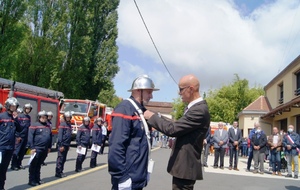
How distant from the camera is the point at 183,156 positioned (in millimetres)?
4094

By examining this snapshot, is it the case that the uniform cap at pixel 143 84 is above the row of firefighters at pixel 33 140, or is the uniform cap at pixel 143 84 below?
above

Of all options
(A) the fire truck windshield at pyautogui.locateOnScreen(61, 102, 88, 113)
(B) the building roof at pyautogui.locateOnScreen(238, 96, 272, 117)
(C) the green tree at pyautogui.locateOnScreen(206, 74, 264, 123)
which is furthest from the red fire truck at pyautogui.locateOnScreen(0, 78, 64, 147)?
(C) the green tree at pyautogui.locateOnScreen(206, 74, 264, 123)

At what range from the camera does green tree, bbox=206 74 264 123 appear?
50.1 m

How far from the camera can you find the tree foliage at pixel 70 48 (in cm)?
2844

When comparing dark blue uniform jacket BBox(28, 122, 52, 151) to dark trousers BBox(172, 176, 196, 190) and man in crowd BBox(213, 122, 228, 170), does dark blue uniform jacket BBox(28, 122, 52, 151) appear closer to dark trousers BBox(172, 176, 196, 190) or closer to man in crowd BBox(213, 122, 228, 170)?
dark trousers BBox(172, 176, 196, 190)

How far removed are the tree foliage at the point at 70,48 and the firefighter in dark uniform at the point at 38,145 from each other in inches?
659

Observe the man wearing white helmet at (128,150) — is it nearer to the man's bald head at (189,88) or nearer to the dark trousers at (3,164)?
the man's bald head at (189,88)

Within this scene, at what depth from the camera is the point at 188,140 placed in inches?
162

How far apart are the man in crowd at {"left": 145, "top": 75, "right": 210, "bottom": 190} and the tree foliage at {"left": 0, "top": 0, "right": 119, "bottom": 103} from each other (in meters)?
21.7

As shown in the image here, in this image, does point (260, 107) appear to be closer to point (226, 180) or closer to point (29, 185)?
point (226, 180)

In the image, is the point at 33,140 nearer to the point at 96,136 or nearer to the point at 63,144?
the point at 63,144

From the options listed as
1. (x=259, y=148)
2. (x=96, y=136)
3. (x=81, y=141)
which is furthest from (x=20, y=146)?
(x=259, y=148)

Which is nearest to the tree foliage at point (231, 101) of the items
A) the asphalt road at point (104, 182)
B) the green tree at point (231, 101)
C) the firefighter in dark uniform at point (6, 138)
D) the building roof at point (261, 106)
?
the green tree at point (231, 101)

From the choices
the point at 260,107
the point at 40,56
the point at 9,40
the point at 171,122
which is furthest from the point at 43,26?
the point at 171,122
